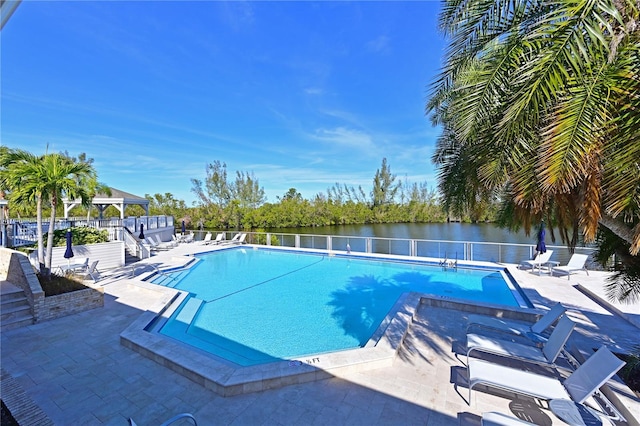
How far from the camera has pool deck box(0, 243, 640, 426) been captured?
119 inches

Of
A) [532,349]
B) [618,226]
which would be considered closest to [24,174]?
[532,349]

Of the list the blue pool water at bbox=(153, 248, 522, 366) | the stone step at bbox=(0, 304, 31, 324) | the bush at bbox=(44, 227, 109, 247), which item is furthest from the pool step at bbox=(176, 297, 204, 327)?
the bush at bbox=(44, 227, 109, 247)

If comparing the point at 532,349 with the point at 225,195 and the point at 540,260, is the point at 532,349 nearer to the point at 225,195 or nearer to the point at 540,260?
the point at 540,260

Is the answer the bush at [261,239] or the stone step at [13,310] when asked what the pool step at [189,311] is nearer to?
the stone step at [13,310]

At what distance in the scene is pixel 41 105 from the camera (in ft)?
50.4

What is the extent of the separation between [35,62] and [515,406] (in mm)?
15958

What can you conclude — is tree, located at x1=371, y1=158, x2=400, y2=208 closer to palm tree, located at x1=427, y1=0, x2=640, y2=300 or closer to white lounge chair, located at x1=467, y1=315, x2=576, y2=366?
white lounge chair, located at x1=467, y1=315, x2=576, y2=366

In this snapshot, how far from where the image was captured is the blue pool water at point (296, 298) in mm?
5488

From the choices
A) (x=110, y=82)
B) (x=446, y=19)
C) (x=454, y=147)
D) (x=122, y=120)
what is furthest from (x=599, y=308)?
(x=122, y=120)

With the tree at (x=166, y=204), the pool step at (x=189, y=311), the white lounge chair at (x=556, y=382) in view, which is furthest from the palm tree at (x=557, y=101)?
the tree at (x=166, y=204)

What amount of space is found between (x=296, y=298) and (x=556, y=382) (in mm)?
6107

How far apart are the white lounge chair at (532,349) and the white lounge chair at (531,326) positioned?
1.95ft

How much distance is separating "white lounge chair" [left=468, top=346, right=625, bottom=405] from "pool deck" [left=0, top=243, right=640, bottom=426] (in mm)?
325

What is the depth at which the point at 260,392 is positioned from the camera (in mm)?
3453
